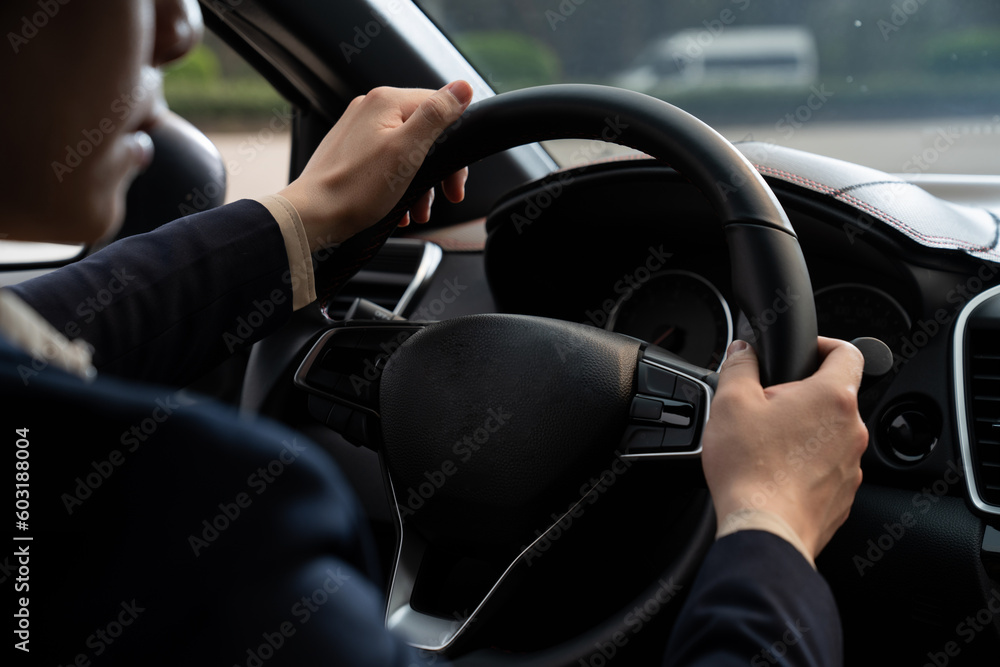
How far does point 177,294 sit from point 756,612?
737 mm

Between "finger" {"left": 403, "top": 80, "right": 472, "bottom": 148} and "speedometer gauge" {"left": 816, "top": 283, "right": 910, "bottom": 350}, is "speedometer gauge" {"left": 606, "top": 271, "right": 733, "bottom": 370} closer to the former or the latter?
"speedometer gauge" {"left": 816, "top": 283, "right": 910, "bottom": 350}

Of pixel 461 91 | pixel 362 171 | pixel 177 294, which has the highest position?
pixel 461 91

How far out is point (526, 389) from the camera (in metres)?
0.89

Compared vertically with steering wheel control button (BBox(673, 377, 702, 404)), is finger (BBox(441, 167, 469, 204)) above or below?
above

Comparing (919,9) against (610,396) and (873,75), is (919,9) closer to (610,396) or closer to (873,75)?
(873,75)

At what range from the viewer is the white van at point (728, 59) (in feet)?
5.82

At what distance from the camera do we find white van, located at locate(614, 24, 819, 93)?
69.8 inches

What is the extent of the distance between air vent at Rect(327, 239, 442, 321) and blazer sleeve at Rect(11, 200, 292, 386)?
1.51 ft

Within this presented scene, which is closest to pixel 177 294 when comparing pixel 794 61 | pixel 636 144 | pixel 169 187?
pixel 636 144

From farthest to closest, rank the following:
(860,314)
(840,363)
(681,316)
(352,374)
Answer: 1. (681,316)
2. (860,314)
3. (352,374)
4. (840,363)

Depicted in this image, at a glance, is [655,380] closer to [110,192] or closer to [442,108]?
[442,108]

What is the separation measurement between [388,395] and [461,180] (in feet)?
0.97

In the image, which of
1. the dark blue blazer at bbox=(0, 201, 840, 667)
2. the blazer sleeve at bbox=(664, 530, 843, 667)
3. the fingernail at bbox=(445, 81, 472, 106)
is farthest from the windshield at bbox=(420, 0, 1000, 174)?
the dark blue blazer at bbox=(0, 201, 840, 667)

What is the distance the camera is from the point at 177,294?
1014 millimetres
